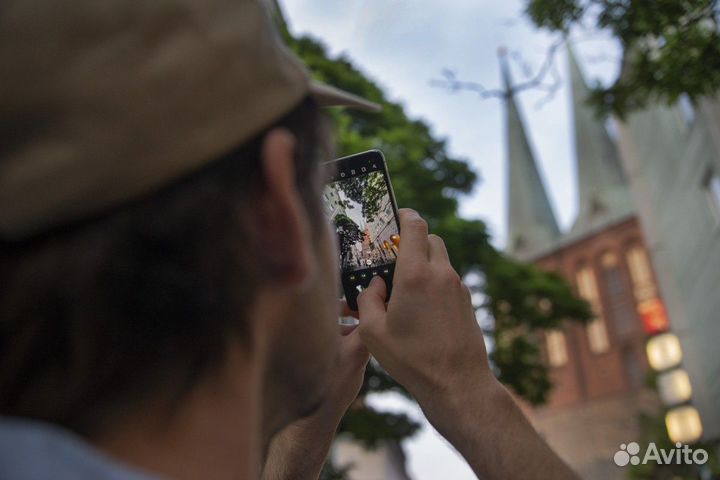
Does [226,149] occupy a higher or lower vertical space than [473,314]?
higher

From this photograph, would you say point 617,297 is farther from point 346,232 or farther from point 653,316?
point 346,232

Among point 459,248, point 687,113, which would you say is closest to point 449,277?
point 459,248

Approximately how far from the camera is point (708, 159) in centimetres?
1437

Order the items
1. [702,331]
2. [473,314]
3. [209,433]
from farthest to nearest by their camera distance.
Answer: [702,331], [473,314], [209,433]

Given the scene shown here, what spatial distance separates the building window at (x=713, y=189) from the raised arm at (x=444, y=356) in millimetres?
14636

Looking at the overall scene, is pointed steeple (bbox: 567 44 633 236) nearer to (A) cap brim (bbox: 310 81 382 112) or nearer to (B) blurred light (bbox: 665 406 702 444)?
(B) blurred light (bbox: 665 406 702 444)

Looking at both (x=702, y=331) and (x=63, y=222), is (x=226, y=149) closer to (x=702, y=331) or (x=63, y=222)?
(x=63, y=222)

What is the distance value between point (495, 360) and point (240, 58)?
12.7 meters

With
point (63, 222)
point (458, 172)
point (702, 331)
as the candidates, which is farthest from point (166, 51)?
point (702, 331)

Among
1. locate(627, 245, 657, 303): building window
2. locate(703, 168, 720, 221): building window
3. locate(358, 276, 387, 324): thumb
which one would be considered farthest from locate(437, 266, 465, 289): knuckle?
locate(627, 245, 657, 303): building window

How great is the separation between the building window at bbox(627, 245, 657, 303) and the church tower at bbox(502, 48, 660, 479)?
0.18 feet

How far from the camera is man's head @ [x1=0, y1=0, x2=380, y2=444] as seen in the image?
698 mm

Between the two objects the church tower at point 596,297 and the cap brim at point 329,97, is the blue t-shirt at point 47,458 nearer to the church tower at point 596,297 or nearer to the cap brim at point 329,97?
the cap brim at point 329,97

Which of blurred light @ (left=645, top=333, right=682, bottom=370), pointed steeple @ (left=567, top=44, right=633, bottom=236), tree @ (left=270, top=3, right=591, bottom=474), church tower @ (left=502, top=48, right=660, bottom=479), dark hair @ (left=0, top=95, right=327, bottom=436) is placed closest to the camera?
dark hair @ (left=0, top=95, right=327, bottom=436)
